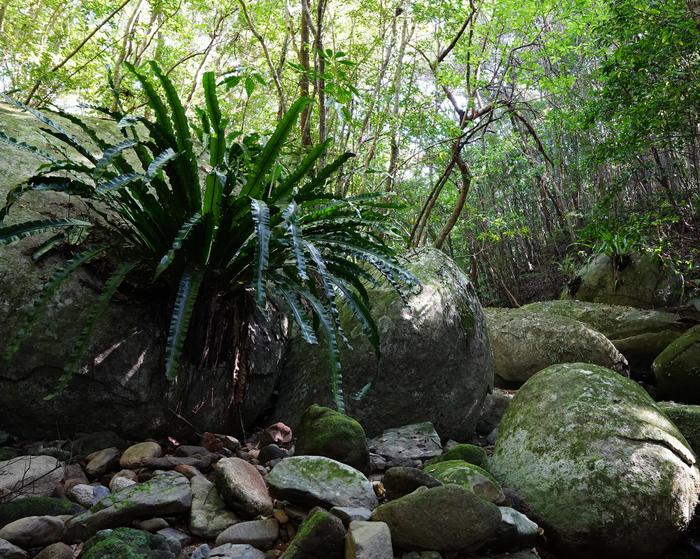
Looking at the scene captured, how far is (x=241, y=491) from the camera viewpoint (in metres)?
1.63

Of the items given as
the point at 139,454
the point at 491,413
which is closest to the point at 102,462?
the point at 139,454

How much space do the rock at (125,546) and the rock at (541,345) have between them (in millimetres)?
3756

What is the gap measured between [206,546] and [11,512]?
56 cm

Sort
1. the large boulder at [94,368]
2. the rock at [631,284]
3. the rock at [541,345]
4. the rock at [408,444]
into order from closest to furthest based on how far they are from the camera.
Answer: the large boulder at [94,368], the rock at [408,444], the rock at [541,345], the rock at [631,284]

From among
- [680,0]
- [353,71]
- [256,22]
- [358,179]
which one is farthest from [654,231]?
[256,22]

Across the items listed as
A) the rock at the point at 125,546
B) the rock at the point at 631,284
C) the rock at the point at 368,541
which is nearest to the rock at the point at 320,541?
the rock at the point at 368,541

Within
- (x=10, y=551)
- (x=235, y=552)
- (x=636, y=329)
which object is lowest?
(x=235, y=552)

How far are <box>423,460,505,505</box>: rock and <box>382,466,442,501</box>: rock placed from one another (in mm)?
116

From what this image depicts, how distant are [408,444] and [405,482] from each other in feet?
2.41

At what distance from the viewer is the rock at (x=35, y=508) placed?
1.45 metres

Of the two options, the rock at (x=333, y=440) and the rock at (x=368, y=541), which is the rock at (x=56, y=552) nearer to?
the rock at (x=368, y=541)

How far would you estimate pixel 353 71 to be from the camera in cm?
568

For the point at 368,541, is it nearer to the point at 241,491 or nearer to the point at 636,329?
the point at 241,491

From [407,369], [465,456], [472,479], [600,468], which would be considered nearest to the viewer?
[472,479]
